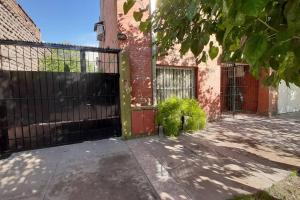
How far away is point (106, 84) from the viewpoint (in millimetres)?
7012

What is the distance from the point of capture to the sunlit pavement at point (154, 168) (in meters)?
3.67

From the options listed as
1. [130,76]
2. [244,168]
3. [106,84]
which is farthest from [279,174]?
[106,84]

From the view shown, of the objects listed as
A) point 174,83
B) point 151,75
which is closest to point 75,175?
point 151,75

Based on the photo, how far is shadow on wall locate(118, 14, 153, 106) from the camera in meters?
7.07

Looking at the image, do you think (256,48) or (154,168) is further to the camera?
(154,168)

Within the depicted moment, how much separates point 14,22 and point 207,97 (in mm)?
7935

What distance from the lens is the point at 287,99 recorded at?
11.8 m

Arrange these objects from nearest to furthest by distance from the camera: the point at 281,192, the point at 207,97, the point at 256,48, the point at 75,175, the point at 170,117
Answer: 1. the point at 256,48
2. the point at 281,192
3. the point at 75,175
4. the point at 170,117
5. the point at 207,97

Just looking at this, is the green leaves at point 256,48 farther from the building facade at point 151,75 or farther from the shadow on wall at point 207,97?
the shadow on wall at point 207,97

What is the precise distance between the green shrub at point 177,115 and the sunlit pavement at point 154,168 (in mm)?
449

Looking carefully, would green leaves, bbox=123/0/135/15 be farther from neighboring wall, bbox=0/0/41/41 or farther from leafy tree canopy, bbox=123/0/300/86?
neighboring wall, bbox=0/0/41/41

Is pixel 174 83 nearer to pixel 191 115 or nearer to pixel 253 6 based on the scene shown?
pixel 191 115

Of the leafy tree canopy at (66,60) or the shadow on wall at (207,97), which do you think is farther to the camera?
the shadow on wall at (207,97)

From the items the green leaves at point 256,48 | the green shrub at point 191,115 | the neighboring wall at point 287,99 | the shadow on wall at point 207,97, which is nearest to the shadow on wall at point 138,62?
the green shrub at point 191,115
